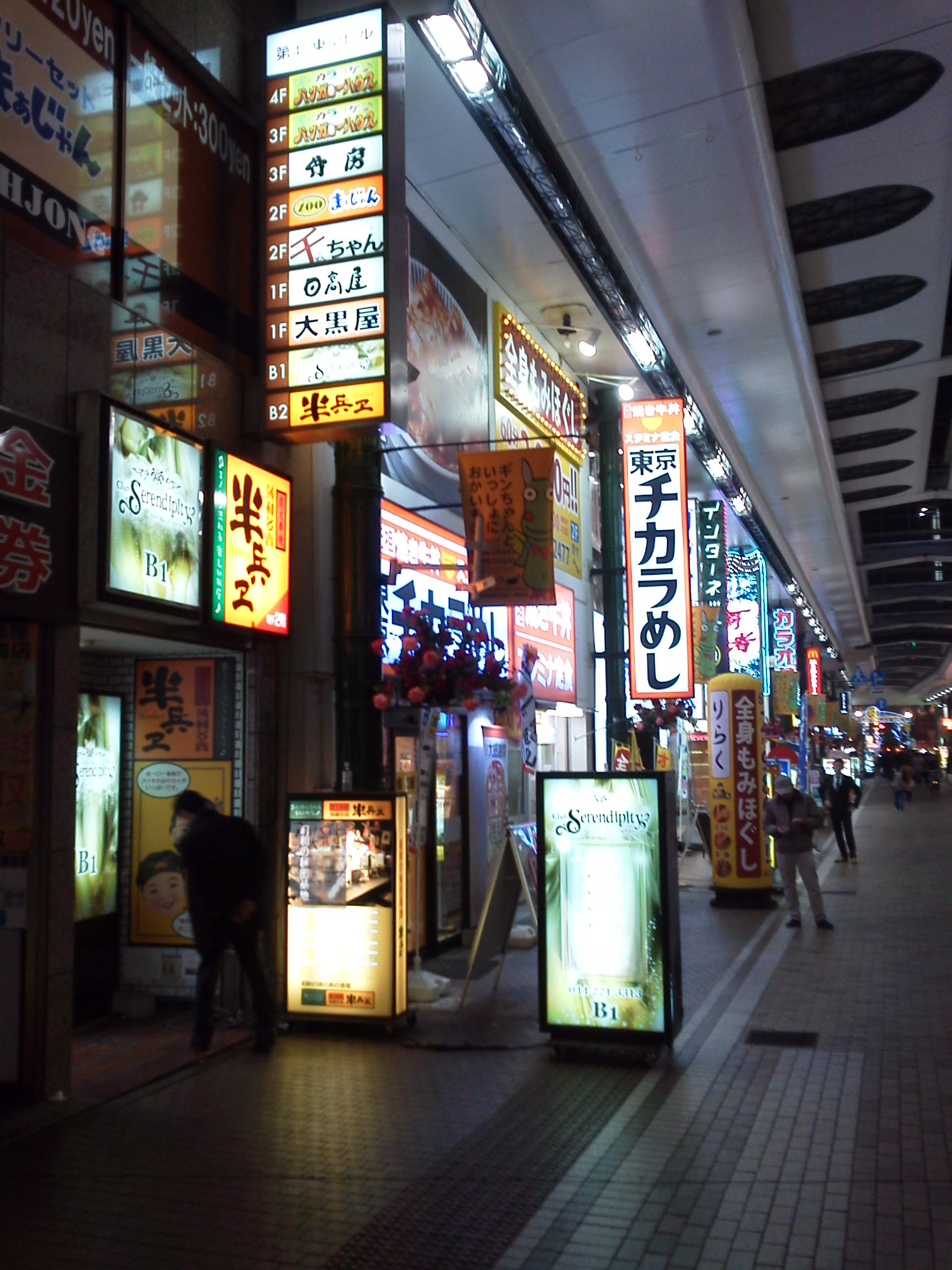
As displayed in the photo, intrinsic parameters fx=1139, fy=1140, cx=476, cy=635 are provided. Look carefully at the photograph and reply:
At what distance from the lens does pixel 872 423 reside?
2619 centimetres

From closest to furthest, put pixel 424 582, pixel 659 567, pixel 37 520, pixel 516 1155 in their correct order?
pixel 516 1155
pixel 37 520
pixel 424 582
pixel 659 567

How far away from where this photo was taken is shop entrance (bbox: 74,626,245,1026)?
8555mm

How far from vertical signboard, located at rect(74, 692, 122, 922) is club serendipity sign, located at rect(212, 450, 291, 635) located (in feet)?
4.64

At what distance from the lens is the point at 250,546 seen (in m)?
8.34

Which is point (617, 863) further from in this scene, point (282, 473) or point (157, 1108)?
point (282, 473)

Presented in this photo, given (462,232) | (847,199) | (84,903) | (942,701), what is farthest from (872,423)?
(942,701)

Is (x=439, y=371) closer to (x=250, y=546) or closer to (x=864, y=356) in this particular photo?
(x=250, y=546)

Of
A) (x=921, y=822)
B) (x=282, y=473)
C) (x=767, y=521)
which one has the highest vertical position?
(x=767, y=521)

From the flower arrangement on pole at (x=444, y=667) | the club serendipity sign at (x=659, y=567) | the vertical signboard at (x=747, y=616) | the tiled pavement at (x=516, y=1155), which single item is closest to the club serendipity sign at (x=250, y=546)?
the flower arrangement on pole at (x=444, y=667)

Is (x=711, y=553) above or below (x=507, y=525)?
above

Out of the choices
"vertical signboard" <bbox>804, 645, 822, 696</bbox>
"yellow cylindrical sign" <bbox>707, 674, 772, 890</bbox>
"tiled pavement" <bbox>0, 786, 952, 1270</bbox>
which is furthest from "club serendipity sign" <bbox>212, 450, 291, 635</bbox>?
"vertical signboard" <bbox>804, 645, 822, 696</bbox>

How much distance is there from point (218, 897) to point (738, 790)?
8.57 meters

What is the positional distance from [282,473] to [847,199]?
400 inches

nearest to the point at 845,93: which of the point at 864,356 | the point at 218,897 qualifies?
the point at 864,356
